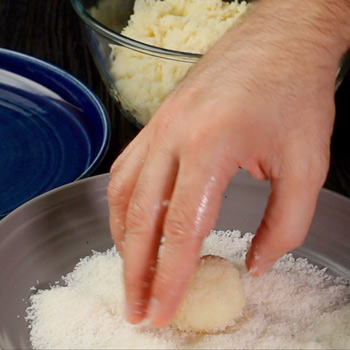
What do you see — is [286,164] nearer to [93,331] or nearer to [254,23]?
[254,23]

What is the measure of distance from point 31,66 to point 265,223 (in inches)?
25.9

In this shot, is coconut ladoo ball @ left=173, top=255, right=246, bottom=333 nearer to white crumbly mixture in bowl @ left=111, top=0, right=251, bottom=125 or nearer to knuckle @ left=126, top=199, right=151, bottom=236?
knuckle @ left=126, top=199, right=151, bottom=236

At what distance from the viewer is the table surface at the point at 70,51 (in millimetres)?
1159

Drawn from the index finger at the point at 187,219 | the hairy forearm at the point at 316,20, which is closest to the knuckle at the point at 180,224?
the index finger at the point at 187,219

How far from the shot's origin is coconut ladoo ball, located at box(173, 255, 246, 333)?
2.47ft

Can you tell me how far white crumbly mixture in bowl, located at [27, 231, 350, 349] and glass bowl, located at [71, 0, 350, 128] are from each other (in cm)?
27

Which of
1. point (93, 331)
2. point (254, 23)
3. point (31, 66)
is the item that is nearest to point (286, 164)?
point (254, 23)

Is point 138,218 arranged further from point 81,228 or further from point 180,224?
point 81,228

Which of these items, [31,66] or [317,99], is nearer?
[317,99]

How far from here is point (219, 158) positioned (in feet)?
2.03

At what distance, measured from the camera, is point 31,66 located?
47.2 inches

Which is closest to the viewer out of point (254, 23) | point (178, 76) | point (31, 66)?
point (254, 23)

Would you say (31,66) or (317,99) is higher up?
(317,99)

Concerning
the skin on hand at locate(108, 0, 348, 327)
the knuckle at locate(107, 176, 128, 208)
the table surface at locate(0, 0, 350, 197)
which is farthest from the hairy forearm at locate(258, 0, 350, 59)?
the table surface at locate(0, 0, 350, 197)
